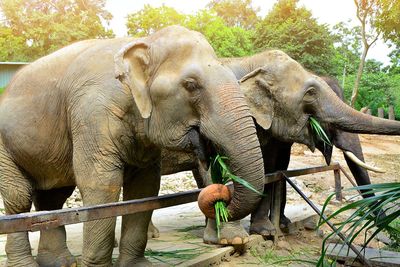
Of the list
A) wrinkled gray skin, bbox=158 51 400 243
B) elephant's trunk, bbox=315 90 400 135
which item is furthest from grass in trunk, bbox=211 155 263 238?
elephant's trunk, bbox=315 90 400 135

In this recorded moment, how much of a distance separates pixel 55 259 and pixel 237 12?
192ft

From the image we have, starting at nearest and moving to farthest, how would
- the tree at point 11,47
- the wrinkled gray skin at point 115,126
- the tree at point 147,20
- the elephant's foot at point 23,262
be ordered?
the wrinkled gray skin at point 115,126
the elephant's foot at point 23,262
the tree at point 11,47
the tree at point 147,20

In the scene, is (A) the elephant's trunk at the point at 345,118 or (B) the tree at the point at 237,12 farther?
(B) the tree at the point at 237,12

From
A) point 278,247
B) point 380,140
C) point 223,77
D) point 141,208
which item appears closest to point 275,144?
point 278,247

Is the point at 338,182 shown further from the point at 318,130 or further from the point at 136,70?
the point at 136,70

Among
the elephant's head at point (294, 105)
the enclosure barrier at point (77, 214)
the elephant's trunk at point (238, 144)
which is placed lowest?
the enclosure barrier at point (77, 214)

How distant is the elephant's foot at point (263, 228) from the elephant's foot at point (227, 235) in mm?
475

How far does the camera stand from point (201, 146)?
3781 millimetres

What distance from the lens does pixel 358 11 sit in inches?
919

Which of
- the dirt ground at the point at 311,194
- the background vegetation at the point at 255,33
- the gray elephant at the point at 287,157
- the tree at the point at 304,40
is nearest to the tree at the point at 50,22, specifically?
the background vegetation at the point at 255,33

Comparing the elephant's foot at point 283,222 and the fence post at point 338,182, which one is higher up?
the fence post at point 338,182

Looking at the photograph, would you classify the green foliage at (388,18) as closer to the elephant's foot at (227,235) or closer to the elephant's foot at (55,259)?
the elephant's foot at (227,235)

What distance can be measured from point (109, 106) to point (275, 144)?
302cm

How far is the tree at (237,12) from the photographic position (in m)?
60.3
